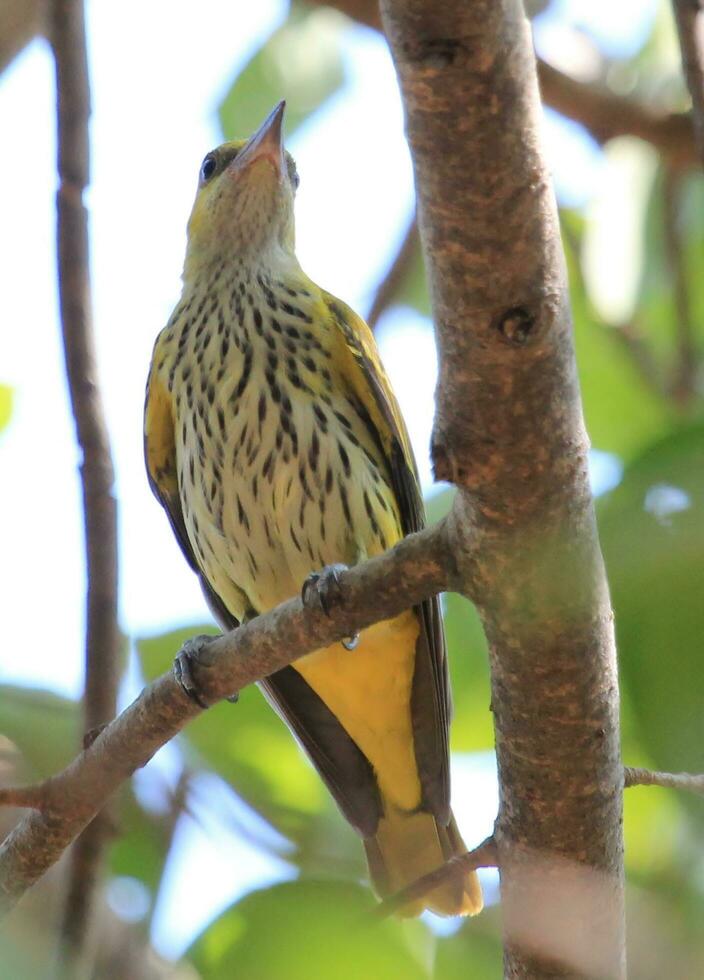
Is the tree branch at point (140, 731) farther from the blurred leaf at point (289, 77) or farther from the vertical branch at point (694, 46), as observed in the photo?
the blurred leaf at point (289, 77)

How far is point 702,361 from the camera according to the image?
14.5 feet

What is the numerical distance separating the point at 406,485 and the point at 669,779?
164 cm

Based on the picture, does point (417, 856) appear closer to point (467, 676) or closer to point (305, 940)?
point (467, 676)

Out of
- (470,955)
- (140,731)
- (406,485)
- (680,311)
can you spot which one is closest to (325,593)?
(140,731)

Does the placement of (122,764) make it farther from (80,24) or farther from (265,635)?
(80,24)

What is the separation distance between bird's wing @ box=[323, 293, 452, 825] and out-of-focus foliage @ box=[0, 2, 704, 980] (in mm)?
114

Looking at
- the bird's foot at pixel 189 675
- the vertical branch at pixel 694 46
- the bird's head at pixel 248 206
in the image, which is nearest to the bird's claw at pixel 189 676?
the bird's foot at pixel 189 675

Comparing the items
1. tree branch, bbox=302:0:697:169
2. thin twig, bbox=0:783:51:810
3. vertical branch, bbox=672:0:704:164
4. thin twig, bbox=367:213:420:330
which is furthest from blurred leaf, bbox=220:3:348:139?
thin twig, bbox=0:783:51:810

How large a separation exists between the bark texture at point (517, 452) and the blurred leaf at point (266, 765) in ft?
4.43

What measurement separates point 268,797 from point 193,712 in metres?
1.06

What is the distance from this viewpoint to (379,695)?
3994mm

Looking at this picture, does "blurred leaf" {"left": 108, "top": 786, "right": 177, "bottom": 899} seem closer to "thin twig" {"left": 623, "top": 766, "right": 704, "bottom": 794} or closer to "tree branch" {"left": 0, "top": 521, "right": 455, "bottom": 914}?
"tree branch" {"left": 0, "top": 521, "right": 455, "bottom": 914}

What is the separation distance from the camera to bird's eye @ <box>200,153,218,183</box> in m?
4.94

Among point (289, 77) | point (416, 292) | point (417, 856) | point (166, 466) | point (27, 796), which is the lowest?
point (27, 796)
